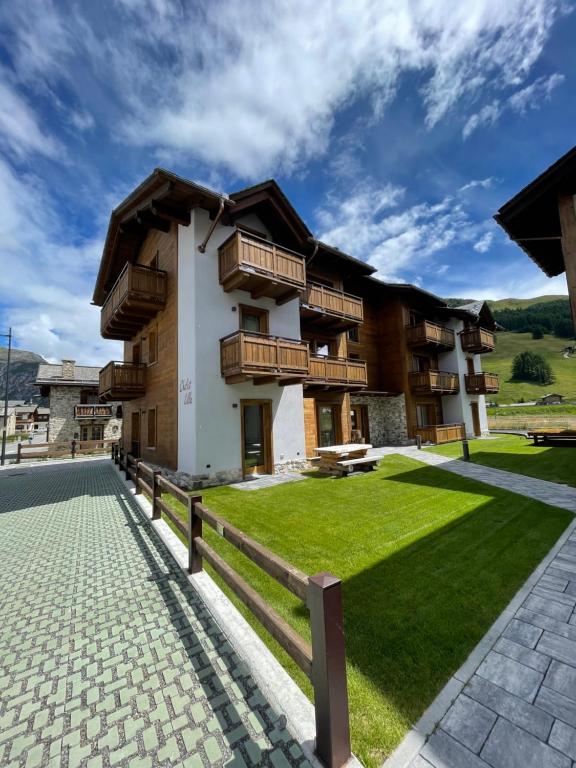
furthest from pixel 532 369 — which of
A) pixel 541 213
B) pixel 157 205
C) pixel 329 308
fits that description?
pixel 157 205

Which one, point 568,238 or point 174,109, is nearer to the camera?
point 568,238

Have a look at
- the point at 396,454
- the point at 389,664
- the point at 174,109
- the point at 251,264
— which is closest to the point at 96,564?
the point at 389,664

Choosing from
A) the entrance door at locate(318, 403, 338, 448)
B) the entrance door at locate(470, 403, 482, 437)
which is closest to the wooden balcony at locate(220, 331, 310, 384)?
the entrance door at locate(318, 403, 338, 448)

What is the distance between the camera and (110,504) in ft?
30.5

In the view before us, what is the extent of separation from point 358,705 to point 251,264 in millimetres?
11044

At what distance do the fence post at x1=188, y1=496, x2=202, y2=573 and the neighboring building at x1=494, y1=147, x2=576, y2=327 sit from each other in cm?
769

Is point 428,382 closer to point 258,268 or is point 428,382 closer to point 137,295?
point 258,268

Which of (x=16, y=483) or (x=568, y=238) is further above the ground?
(x=568, y=238)

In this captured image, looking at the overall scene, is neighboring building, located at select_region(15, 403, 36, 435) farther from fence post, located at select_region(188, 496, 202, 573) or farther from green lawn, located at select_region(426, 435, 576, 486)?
fence post, located at select_region(188, 496, 202, 573)

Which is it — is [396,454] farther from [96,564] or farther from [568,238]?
[96,564]

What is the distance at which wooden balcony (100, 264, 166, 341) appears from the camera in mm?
12680

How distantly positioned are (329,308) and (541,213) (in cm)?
883

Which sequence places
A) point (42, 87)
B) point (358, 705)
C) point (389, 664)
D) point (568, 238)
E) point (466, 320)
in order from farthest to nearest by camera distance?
point (466, 320) → point (42, 87) → point (568, 238) → point (389, 664) → point (358, 705)

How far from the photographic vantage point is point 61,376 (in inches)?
1188
